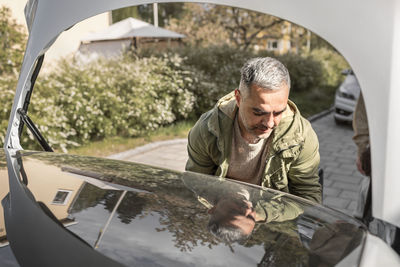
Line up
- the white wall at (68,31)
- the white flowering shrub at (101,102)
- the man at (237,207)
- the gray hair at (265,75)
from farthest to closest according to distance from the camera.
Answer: the white wall at (68,31), the white flowering shrub at (101,102), the gray hair at (265,75), the man at (237,207)

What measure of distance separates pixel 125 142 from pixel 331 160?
2800 mm

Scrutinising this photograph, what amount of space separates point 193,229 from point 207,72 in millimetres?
6173

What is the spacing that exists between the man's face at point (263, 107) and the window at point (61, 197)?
627mm

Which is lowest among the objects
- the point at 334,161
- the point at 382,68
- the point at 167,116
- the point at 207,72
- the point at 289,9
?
the point at 334,161

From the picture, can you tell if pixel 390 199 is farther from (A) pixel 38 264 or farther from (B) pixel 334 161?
(B) pixel 334 161

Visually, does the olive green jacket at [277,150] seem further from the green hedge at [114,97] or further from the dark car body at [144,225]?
the green hedge at [114,97]

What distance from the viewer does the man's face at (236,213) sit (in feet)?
3.07

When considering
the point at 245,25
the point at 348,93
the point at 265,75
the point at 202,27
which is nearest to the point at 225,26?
the point at 245,25

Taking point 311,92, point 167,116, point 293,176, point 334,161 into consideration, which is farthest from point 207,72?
point 293,176

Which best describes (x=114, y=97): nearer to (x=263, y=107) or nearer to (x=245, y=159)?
(x=245, y=159)

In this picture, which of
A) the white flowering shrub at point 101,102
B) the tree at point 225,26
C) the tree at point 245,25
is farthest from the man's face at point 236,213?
the tree at point 225,26

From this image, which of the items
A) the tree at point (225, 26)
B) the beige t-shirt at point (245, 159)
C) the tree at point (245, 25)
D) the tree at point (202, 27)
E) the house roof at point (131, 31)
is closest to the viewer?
the beige t-shirt at point (245, 159)

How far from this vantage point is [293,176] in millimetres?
1577

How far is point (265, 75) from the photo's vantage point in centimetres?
130
